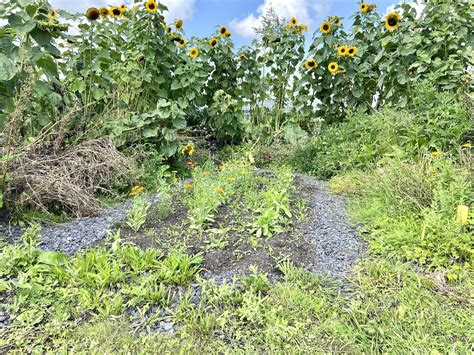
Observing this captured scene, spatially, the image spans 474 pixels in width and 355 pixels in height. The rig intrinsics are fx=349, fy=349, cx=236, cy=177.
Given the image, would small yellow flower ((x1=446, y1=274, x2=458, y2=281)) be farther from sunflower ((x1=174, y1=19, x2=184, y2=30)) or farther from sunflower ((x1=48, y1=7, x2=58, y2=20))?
sunflower ((x1=174, y1=19, x2=184, y2=30))

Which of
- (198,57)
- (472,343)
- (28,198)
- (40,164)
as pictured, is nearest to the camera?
(472,343)

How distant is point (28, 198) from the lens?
99.5 inches

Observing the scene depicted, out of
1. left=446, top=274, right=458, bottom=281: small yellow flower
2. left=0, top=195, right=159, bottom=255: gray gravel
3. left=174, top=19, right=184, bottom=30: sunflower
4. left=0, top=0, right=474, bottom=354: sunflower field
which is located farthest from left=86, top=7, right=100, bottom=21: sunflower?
left=446, top=274, right=458, bottom=281: small yellow flower

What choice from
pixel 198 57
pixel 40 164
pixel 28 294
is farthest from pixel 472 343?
pixel 198 57

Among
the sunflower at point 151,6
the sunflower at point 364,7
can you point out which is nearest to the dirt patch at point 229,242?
the sunflower at point 151,6

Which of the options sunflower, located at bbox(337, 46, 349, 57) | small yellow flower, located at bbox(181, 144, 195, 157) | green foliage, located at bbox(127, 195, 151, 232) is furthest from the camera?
sunflower, located at bbox(337, 46, 349, 57)

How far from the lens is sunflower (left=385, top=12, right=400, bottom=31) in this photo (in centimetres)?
390

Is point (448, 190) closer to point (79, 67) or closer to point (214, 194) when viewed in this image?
point (214, 194)

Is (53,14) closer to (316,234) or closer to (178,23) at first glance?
(178,23)

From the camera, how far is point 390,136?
340 centimetres

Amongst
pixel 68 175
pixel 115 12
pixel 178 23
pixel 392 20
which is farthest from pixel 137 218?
pixel 392 20

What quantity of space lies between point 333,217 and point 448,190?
2.51ft

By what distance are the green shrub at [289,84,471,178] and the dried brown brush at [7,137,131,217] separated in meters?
2.10

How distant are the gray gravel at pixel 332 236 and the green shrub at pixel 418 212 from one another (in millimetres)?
104
